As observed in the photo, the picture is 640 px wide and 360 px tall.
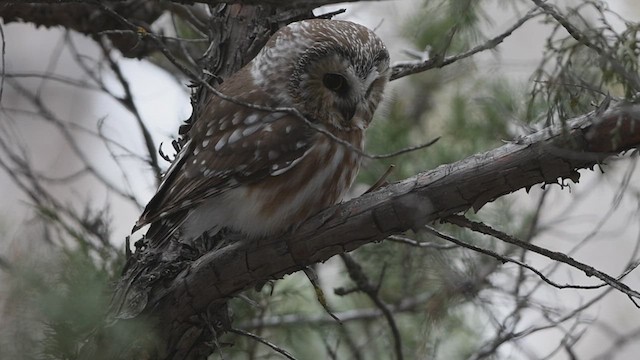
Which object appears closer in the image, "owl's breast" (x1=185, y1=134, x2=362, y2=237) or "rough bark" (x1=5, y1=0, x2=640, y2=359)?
"rough bark" (x1=5, y1=0, x2=640, y2=359)

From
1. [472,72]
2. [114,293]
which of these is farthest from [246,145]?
[472,72]

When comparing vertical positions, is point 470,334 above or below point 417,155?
below

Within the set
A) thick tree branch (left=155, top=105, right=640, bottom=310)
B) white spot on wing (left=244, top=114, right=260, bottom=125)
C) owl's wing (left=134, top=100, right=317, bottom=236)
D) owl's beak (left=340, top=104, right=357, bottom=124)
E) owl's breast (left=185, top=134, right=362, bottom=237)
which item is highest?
white spot on wing (left=244, top=114, right=260, bottom=125)

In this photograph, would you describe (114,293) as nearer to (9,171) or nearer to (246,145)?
(246,145)

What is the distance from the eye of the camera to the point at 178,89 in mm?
3549

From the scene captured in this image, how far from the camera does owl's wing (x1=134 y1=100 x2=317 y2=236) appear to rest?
253 centimetres

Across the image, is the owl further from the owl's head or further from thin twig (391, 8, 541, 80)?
thin twig (391, 8, 541, 80)

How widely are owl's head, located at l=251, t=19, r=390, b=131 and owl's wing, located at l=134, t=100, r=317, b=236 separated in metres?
0.10

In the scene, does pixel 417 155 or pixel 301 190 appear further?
pixel 417 155

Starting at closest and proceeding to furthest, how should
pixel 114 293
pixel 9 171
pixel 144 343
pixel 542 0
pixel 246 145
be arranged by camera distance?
1. pixel 542 0
2. pixel 144 343
3. pixel 114 293
4. pixel 246 145
5. pixel 9 171

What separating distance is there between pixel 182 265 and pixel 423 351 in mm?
1055

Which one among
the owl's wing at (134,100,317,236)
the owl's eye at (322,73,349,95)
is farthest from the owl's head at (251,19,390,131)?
the owl's wing at (134,100,317,236)

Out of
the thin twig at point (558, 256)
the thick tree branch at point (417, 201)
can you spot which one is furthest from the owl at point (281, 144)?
the thin twig at point (558, 256)

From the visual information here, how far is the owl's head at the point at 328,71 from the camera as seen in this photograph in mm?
2572
